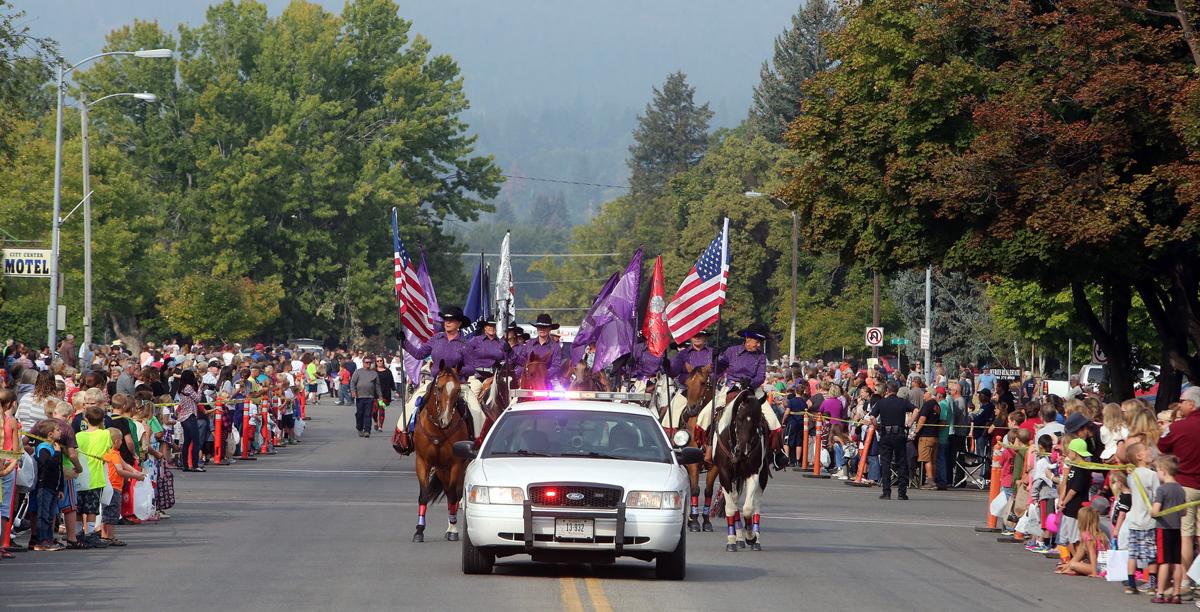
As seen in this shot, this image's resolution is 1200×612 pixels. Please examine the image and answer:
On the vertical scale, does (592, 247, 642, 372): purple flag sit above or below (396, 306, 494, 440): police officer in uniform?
above

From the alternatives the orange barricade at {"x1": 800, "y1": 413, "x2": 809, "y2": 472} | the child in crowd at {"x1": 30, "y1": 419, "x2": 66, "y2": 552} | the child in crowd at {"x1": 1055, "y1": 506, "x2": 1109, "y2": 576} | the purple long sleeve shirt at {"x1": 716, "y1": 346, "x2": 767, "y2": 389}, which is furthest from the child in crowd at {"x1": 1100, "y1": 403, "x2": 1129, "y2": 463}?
the orange barricade at {"x1": 800, "y1": 413, "x2": 809, "y2": 472}

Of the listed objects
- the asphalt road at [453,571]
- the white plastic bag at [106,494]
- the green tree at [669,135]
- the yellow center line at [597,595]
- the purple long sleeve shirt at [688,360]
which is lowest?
the asphalt road at [453,571]

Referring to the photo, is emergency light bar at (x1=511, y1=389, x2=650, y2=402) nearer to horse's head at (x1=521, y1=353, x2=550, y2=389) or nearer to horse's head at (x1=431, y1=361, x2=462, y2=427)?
horse's head at (x1=431, y1=361, x2=462, y2=427)

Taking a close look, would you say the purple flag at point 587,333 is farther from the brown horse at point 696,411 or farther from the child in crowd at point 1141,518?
Result: the child in crowd at point 1141,518

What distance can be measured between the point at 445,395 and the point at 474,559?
403 cm

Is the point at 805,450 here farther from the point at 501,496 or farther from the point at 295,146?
the point at 295,146

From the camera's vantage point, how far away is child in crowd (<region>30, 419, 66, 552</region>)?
18250 millimetres

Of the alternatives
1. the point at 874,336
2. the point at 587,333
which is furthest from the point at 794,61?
the point at 587,333

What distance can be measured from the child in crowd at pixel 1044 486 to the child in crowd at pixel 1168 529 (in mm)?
4458

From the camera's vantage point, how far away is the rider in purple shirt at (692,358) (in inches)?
908

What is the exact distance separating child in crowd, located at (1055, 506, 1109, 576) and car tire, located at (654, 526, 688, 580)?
499 cm

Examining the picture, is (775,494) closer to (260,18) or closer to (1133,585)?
(1133,585)

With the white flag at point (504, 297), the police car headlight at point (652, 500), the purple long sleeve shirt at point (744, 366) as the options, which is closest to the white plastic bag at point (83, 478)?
the police car headlight at point (652, 500)

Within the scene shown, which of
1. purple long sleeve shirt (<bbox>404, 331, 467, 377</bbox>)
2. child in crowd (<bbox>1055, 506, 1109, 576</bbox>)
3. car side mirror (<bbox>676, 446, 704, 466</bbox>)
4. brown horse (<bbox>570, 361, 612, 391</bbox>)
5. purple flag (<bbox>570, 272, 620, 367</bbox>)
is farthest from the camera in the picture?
purple flag (<bbox>570, 272, 620, 367</bbox>)
